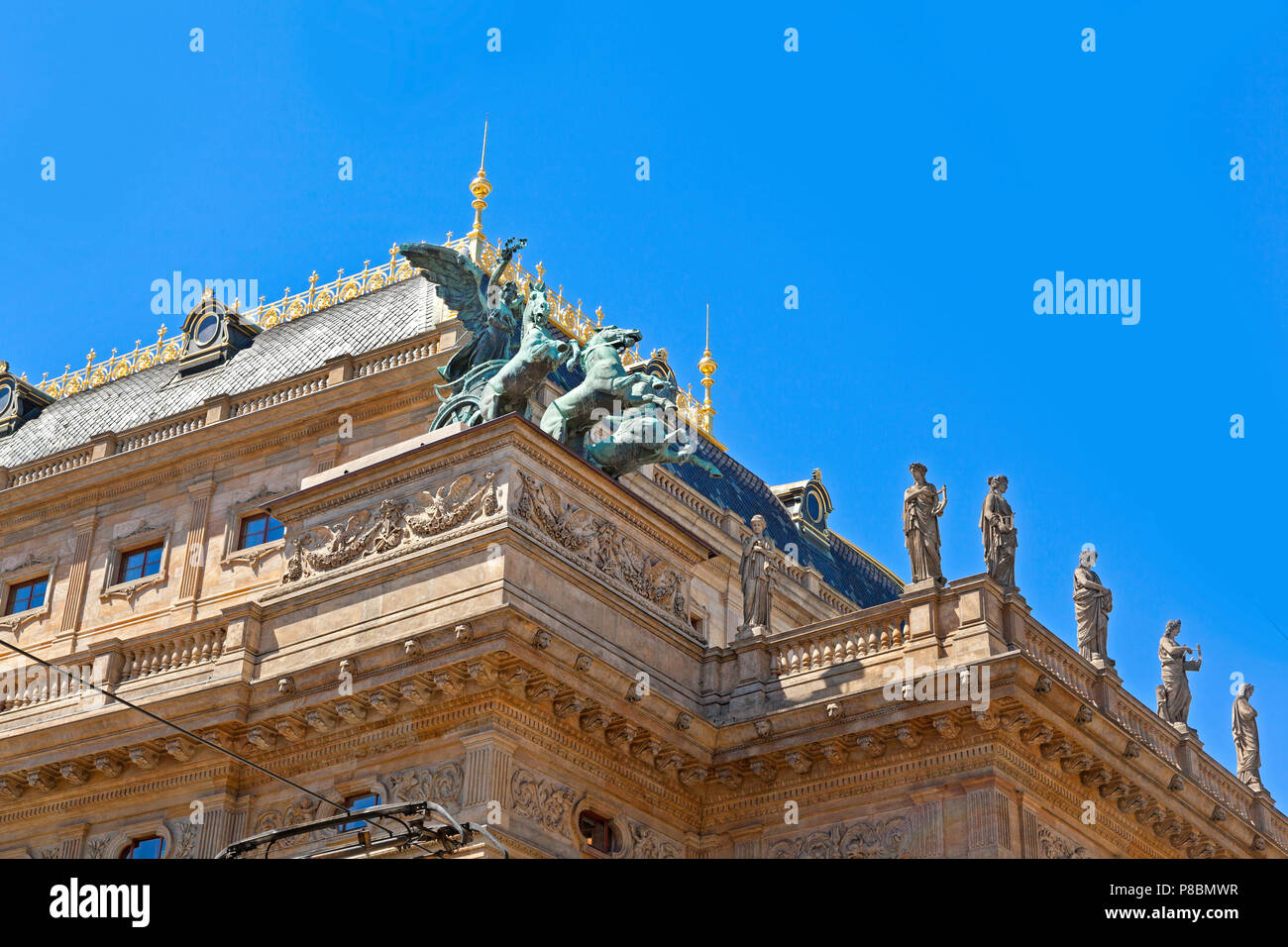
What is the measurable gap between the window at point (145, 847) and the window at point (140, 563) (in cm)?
847

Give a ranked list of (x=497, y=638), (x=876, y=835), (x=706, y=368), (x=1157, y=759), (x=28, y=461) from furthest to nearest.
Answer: (x=706, y=368)
(x=28, y=461)
(x=1157, y=759)
(x=876, y=835)
(x=497, y=638)

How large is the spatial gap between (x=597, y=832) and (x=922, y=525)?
5.73m

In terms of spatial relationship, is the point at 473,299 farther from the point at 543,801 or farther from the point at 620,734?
the point at 543,801

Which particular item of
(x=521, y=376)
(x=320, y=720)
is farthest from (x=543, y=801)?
(x=521, y=376)

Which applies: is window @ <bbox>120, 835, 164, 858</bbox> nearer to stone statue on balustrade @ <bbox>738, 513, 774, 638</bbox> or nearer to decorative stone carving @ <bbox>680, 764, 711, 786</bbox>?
decorative stone carving @ <bbox>680, 764, 711, 786</bbox>

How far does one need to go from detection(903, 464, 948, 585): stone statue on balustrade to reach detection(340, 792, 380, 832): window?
23.7ft

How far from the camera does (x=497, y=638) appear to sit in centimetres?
2177

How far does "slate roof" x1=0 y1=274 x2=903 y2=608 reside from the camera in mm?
33156

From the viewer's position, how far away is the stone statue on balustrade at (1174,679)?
28438mm

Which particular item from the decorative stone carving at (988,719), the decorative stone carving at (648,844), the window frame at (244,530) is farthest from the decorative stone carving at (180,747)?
the decorative stone carving at (988,719)

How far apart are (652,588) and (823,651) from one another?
2566mm
